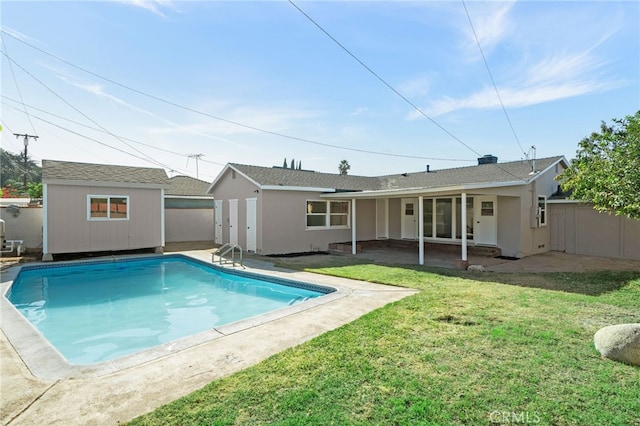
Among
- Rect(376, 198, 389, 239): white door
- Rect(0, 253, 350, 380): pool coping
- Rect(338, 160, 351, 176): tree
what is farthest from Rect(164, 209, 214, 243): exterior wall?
Rect(338, 160, 351, 176): tree

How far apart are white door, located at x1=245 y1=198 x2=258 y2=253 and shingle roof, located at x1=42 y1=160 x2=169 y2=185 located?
3.94 metres

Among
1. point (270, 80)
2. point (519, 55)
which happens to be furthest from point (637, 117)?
point (270, 80)

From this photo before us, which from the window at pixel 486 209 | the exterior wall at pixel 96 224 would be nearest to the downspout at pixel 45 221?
the exterior wall at pixel 96 224

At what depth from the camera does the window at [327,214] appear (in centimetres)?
1530

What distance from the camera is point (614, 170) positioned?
799 cm

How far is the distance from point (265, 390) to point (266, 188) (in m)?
10.9

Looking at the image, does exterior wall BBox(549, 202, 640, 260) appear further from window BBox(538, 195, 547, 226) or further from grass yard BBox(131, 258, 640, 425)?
grass yard BBox(131, 258, 640, 425)

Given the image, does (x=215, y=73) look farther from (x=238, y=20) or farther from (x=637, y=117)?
(x=637, y=117)

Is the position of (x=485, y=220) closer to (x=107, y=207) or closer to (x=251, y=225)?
(x=251, y=225)

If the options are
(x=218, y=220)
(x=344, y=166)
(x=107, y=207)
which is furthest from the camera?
(x=344, y=166)

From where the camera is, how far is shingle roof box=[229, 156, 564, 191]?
46.3 feet

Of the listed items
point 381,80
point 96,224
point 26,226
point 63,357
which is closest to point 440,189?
point 381,80

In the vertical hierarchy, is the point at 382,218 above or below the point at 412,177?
below

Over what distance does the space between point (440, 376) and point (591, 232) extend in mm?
13590
